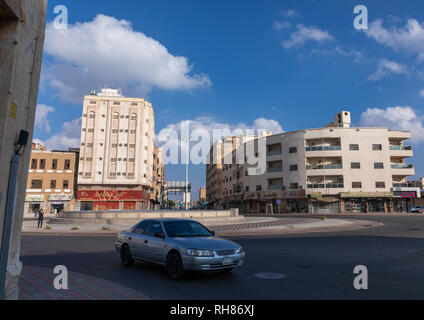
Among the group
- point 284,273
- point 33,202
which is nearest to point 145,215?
point 284,273

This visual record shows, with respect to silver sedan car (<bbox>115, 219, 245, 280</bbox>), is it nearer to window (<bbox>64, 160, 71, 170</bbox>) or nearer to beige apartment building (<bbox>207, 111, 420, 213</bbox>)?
beige apartment building (<bbox>207, 111, 420, 213</bbox>)

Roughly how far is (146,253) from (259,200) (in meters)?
58.6

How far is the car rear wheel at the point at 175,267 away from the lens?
6.80 metres

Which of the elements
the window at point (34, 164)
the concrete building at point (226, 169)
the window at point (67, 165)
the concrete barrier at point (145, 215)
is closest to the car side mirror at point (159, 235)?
the concrete barrier at point (145, 215)

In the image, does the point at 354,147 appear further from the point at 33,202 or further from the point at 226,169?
the point at 33,202

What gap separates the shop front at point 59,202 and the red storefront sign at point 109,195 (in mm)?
2275

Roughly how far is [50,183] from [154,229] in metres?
57.1

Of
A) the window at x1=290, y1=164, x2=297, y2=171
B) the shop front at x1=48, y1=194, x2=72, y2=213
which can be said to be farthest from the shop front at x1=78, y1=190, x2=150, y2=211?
the window at x1=290, y1=164, x2=297, y2=171

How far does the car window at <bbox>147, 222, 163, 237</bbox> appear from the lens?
8.00m

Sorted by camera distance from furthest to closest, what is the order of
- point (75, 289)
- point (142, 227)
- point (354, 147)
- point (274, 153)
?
point (274, 153), point (354, 147), point (142, 227), point (75, 289)

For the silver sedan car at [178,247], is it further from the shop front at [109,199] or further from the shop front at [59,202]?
the shop front at [59,202]

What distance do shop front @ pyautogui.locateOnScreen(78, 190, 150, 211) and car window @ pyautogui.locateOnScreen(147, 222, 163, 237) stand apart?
52.8m

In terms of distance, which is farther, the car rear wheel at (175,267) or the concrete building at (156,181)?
the concrete building at (156,181)

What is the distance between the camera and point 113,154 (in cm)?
6069
